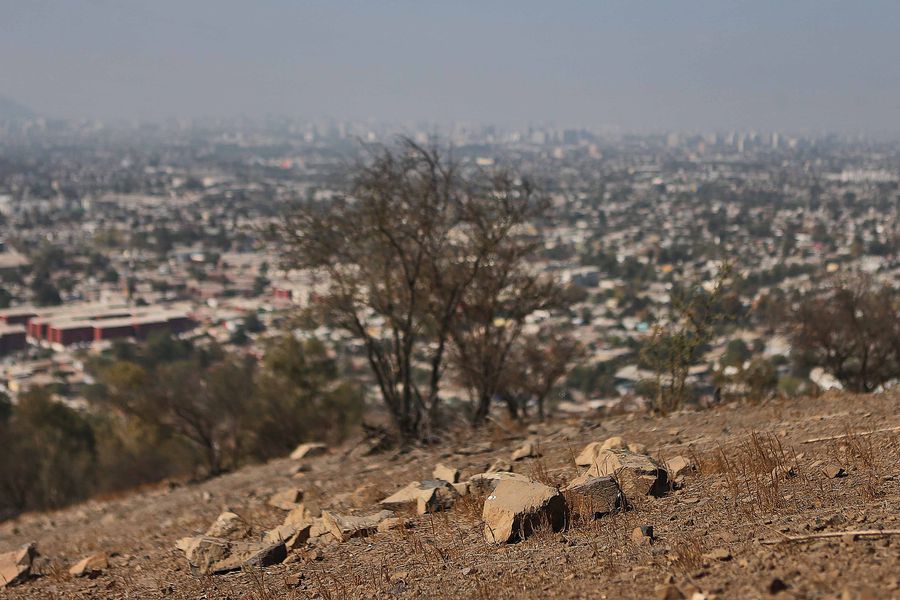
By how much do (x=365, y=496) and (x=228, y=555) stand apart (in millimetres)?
1192

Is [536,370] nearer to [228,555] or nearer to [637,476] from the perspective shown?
[637,476]

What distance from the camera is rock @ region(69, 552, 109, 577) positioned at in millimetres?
4442

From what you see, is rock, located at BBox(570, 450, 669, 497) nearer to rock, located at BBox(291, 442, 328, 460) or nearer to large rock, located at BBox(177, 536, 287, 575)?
large rock, located at BBox(177, 536, 287, 575)

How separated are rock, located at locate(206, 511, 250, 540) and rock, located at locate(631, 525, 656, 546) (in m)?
2.29

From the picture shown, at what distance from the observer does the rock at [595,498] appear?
3594 mm

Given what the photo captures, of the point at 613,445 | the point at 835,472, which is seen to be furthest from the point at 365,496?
the point at 835,472

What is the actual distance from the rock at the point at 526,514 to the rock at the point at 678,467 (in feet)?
2.73

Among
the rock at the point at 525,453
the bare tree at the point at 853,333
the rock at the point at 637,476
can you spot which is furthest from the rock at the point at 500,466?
the bare tree at the point at 853,333

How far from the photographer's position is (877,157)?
365ft

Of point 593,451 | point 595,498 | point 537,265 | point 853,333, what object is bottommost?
point 537,265

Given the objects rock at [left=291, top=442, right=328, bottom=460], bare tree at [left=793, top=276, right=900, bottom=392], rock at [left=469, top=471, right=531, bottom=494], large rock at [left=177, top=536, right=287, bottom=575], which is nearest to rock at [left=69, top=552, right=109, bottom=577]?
large rock at [left=177, top=536, right=287, bottom=575]

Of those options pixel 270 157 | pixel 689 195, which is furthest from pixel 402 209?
pixel 270 157

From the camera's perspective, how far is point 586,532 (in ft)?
11.2

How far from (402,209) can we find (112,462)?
7651mm
